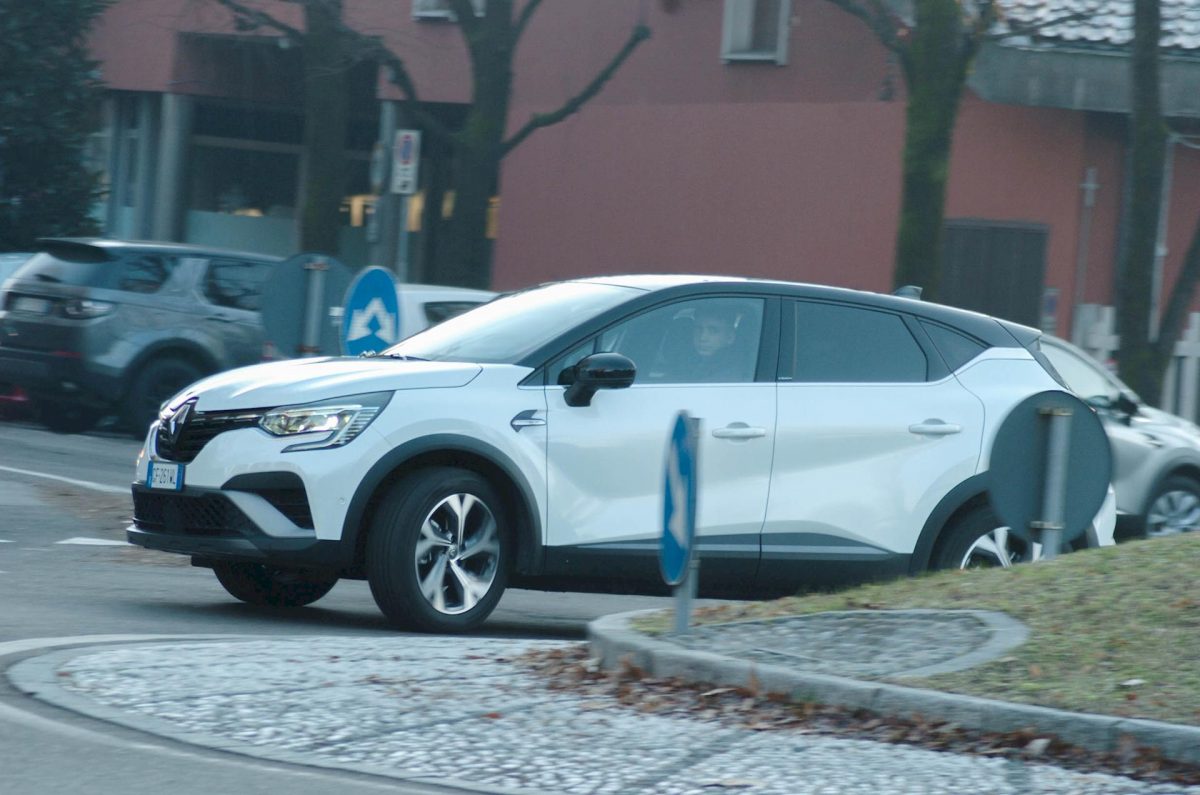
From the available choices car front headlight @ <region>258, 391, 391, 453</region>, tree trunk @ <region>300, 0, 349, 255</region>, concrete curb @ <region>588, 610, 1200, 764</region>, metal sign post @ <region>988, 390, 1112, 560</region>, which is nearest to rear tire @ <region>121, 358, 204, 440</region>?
tree trunk @ <region>300, 0, 349, 255</region>

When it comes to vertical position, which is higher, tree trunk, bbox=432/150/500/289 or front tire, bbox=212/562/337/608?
tree trunk, bbox=432/150/500/289

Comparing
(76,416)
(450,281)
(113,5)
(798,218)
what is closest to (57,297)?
(76,416)

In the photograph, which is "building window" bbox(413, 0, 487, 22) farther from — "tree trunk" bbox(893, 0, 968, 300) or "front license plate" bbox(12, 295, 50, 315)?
"tree trunk" bbox(893, 0, 968, 300)

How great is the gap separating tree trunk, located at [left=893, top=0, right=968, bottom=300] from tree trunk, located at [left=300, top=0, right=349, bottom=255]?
674 centimetres

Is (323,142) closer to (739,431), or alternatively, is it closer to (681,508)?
(739,431)

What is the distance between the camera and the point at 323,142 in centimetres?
2202

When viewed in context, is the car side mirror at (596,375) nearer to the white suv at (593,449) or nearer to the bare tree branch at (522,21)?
the white suv at (593,449)

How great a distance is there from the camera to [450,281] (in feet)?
74.4

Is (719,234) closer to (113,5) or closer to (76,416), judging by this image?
(76,416)

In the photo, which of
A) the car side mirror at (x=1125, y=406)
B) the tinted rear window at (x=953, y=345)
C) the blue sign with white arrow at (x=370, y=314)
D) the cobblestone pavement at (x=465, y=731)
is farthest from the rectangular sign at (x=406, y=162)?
the cobblestone pavement at (x=465, y=731)

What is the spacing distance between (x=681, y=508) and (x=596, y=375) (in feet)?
5.47

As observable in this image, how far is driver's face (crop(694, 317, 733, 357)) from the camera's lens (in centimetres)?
929

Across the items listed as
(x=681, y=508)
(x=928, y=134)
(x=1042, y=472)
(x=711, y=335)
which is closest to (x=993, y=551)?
(x=711, y=335)

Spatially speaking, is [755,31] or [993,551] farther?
[755,31]
